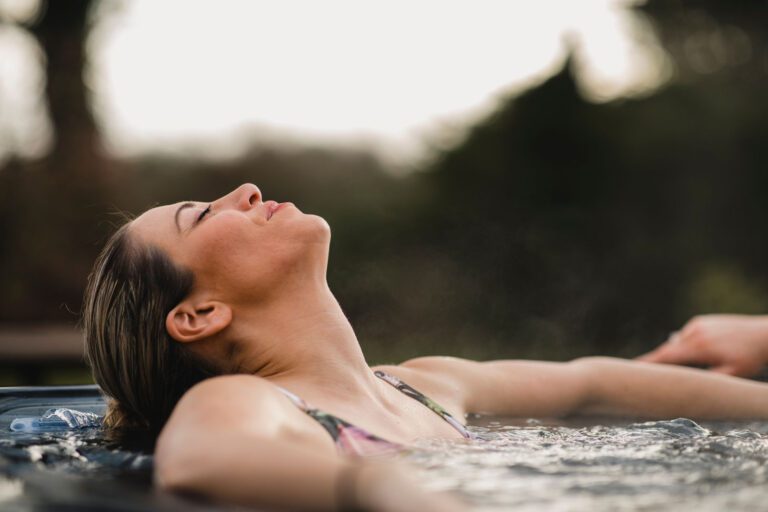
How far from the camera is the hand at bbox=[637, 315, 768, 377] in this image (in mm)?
3350

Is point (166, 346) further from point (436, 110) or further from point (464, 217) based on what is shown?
point (436, 110)

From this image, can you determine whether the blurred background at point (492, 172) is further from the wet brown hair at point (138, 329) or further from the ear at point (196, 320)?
the ear at point (196, 320)

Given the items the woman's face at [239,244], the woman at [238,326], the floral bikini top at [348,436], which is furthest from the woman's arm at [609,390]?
the floral bikini top at [348,436]

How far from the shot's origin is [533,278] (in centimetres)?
845

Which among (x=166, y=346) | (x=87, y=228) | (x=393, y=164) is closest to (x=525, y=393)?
(x=166, y=346)

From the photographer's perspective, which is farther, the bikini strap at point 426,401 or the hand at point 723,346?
the hand at point 723,346

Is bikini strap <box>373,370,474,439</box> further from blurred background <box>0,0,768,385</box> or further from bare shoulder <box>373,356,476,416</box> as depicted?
blurred background <box>0,0,768,385</box>

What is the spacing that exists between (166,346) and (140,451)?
0.30 m

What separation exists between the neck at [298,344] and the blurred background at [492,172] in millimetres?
5226

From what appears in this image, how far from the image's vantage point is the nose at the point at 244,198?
2418 millimetres

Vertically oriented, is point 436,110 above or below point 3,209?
above

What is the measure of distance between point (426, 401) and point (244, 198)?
777mm

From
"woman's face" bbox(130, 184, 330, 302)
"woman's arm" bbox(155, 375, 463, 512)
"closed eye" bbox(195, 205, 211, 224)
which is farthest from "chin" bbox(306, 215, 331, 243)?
"woman's arm" bbox(155, 375, 463, 512)

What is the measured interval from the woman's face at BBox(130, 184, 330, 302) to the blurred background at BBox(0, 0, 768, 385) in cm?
514
